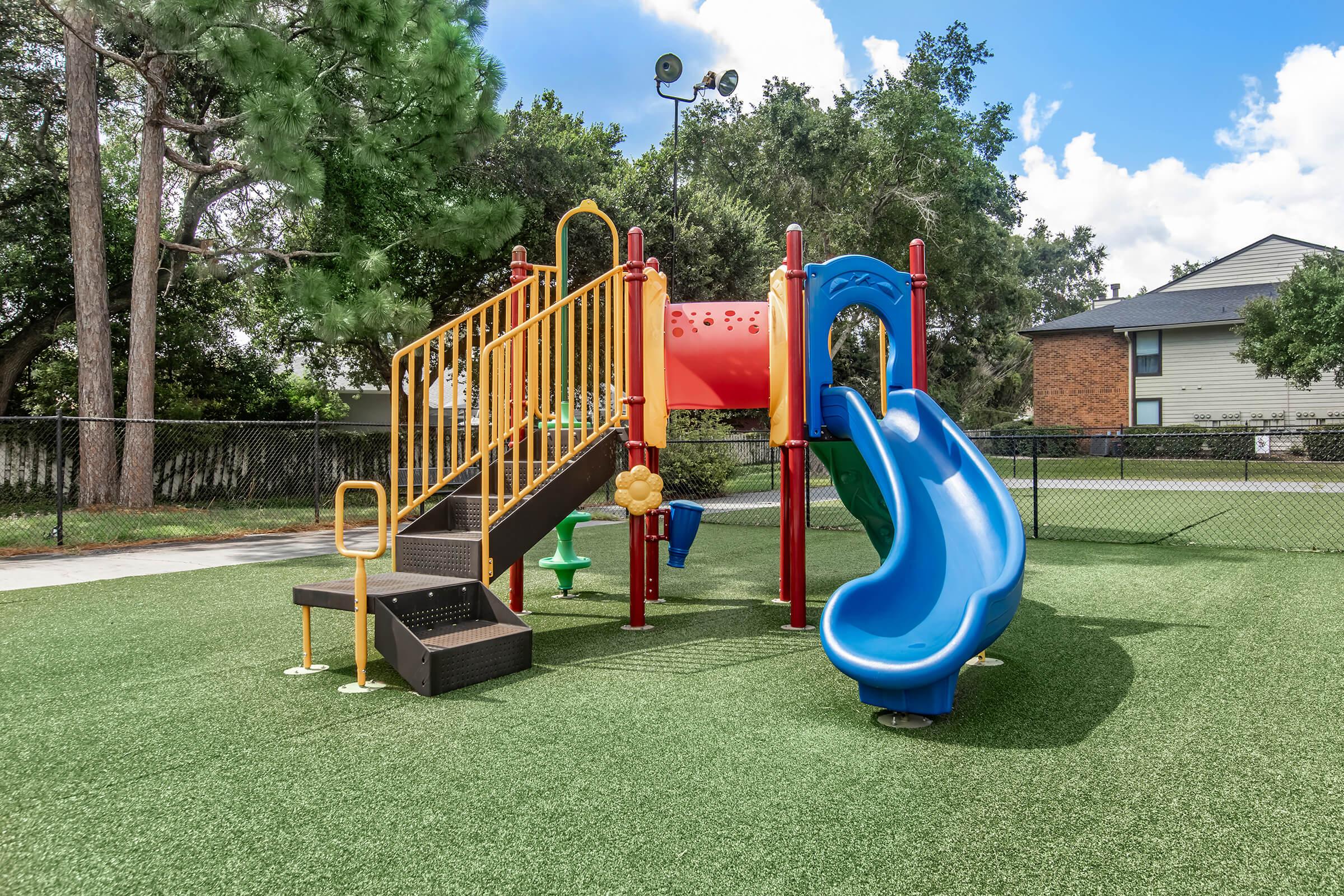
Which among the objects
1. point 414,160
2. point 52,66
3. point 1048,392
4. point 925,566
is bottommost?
point 925,566

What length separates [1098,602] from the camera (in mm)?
6398

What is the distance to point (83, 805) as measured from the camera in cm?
284

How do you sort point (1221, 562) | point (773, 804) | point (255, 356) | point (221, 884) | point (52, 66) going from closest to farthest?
point (221, 884)
point (773, 804)
point (1221, 562)
point (52, 66)
point (255, 356)

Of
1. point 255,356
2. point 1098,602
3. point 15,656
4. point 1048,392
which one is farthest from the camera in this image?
point 1048,392

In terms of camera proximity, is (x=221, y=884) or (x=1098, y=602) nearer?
(x=221, y=884)

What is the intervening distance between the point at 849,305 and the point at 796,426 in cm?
93

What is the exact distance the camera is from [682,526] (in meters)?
6.70

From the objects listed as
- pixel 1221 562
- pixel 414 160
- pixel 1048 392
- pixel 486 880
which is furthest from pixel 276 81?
pixel 1048 392

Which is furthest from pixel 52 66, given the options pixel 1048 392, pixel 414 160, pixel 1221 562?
pixel 1048 392

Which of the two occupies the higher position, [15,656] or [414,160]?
[414,160]

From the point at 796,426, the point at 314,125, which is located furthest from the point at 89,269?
the point at 796,426

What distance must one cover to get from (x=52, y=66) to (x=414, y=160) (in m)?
8.18

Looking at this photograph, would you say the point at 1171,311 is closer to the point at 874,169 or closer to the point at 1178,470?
the point at 1178,470

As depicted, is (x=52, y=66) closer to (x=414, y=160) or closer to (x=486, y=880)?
(x=414, y=160)
